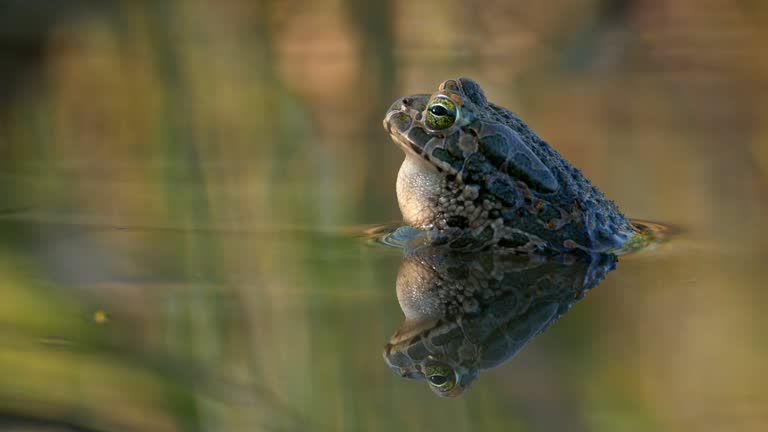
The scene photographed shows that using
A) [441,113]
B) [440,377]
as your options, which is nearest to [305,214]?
[441,113]

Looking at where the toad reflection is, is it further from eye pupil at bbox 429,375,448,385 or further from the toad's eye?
the toad's eye

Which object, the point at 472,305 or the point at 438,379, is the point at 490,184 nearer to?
the point at 472,305

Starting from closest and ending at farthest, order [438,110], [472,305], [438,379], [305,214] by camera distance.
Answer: [438,379] → [472,305] → [438,110] → [305,214]

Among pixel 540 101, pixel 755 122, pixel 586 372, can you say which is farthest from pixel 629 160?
pixel 586 372

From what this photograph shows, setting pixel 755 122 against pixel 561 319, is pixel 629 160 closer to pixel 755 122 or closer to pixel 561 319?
pixel 755 122

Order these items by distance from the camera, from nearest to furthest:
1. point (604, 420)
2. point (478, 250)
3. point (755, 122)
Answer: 1. point (604, 420)
2. point (478, 250)
3. point (755, 122)

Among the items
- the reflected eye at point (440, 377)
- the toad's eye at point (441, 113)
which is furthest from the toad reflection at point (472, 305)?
the toad's eye at point (441, 113)
